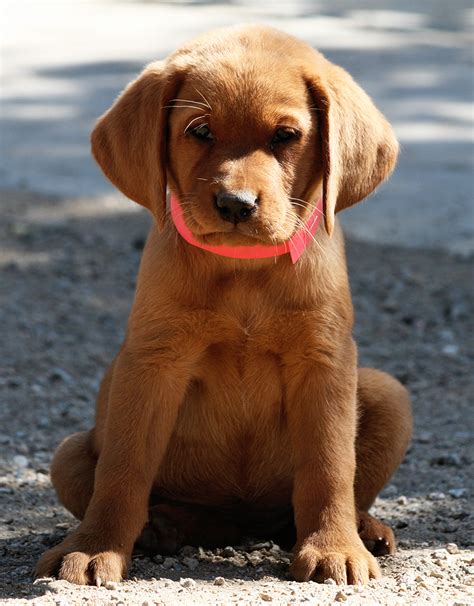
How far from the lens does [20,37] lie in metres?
15.8

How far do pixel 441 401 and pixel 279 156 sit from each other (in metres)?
2.86

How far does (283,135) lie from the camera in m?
4.07

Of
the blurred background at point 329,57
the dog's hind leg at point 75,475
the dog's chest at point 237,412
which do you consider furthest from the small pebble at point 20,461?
the blurred background at point 329,57

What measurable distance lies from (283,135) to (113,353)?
329 centimetres

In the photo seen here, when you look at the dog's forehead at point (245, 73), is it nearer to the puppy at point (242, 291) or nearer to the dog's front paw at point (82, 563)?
the puppy at point (242, 291)

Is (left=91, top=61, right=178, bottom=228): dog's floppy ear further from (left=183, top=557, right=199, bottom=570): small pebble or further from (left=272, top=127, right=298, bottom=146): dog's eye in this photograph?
(left=183, top=557, right=199, bottom=570): small pebble

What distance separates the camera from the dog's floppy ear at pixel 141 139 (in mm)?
4199

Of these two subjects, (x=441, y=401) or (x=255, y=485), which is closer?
(x=255, y=485)

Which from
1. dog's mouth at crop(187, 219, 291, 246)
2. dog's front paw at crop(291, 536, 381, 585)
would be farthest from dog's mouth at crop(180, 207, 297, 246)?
dog's front paw at crop(291, 536, 381, 585)

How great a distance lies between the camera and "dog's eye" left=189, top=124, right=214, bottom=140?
4.05 meters

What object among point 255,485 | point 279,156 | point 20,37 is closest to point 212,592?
point 255,485

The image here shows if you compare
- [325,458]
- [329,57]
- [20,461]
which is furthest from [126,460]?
[329,57]

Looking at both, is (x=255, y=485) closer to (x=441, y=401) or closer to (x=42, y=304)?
(x=441, y=401)

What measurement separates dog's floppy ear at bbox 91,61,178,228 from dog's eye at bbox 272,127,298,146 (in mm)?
394
